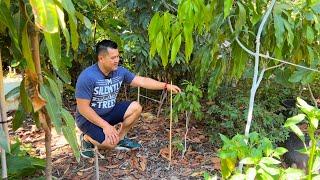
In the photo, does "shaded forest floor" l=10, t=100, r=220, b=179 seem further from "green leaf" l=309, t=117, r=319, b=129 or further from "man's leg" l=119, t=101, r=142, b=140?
"green leaf" l=309, t=117, r=319, b=129

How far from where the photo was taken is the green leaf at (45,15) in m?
0.98

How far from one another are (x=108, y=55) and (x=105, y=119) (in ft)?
1.81

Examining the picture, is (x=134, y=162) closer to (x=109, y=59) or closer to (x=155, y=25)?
(x=109, y=59)

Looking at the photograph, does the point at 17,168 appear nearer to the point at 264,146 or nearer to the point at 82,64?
the point at 264,146

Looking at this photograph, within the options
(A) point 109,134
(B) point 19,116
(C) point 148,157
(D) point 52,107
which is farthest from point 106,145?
(D) point 52,107

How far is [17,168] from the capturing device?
7.87 ft

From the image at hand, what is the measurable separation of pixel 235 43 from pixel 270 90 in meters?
2.11

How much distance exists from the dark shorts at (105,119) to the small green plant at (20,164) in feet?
1.40

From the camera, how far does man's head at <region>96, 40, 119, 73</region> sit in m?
3.04

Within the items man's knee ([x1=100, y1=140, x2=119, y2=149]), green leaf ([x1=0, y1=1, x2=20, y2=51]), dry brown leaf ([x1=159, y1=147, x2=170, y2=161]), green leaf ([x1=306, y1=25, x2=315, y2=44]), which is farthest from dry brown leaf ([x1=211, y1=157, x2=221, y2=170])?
green leaf ([x1=0, y1=1, x2=20, y2=51])

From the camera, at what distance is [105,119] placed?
3363 mm

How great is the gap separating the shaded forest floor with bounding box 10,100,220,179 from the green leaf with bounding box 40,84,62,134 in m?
1.79

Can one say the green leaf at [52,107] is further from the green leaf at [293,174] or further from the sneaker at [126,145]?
the sneaker at [126,145]

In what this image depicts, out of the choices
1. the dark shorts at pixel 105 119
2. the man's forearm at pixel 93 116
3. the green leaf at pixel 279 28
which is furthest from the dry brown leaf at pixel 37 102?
the dark shorts at pixel 105 119
